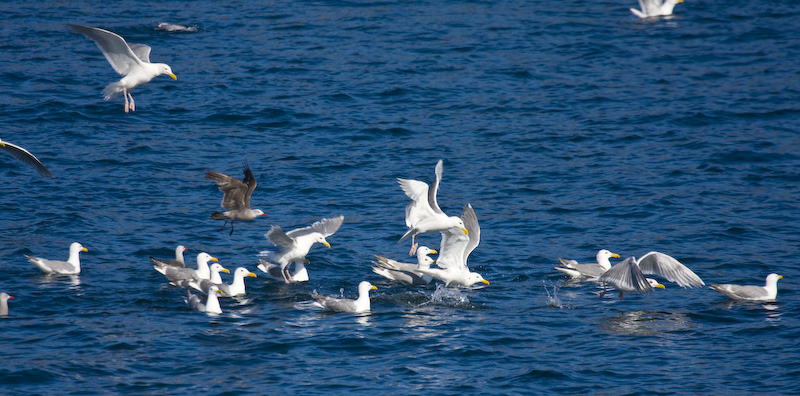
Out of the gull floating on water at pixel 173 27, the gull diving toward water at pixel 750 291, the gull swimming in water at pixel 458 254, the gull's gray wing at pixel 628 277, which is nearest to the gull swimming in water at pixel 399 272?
the gull swimming in water at pixel 458 254

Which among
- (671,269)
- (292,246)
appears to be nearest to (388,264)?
(292,246)

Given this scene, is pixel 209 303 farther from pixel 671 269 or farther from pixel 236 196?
pixel 671 269

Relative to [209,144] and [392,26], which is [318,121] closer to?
[209,144]

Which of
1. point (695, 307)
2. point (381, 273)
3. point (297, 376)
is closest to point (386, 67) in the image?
point (381, 273)

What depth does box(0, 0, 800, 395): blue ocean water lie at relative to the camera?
11430 millimetres

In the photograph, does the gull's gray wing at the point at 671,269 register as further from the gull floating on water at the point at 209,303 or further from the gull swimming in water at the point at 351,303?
the gull floating on water at the point at 209,303

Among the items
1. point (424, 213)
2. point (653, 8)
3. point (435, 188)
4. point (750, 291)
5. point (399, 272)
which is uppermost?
point (653, 8)

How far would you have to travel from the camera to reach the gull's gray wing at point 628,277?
43.6 feet

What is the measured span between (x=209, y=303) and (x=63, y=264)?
2.84m

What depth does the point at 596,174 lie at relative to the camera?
19.4m

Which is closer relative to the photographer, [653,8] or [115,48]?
[115,48]

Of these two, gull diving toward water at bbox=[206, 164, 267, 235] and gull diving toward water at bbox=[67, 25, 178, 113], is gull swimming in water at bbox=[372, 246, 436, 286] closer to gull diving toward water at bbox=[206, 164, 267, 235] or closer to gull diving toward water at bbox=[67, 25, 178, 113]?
gull diving toward water at bbox=[206, 164, 267, 235]

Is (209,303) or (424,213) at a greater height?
(424,213)

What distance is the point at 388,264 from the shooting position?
14.8 metres
